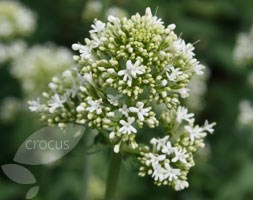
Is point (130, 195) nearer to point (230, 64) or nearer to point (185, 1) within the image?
point (230, 64)

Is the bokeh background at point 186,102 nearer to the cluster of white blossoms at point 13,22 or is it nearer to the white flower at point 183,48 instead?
the cluster of white blossoms at point 13,22

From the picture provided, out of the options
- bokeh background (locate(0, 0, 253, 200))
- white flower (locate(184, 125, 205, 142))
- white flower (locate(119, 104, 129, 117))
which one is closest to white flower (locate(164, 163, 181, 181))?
white flower (locate(184, 125, 205, 142))

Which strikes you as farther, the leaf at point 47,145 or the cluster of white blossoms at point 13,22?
the cluster of white blossoms at point 13,22

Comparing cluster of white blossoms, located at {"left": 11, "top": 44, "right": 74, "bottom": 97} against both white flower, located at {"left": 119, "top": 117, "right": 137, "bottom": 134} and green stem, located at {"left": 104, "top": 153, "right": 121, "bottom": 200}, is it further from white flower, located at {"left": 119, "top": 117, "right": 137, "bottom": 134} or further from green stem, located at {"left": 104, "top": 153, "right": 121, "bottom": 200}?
white flower, located at {"left": 119, "top": 117, "right": 137, "bottom": 134}

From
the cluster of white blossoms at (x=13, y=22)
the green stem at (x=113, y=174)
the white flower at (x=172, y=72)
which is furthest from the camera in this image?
the cluster of white blossoms at (x=13, y=22)

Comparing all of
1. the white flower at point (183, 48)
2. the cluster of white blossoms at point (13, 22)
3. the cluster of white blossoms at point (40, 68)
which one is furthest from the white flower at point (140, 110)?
the cluster of white blossoms at point (13, 22)

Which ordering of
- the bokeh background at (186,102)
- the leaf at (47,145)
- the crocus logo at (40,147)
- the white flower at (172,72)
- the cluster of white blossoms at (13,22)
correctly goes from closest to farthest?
the white flower at (172,72) → the crocus logo at (40,147) → the leaf at (47,145) → the bokeh background at (186,102) → the cluster of white blossoms at (13,22)

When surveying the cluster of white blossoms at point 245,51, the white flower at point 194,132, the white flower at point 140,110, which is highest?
the cluster of white blossoms at point 245,51
